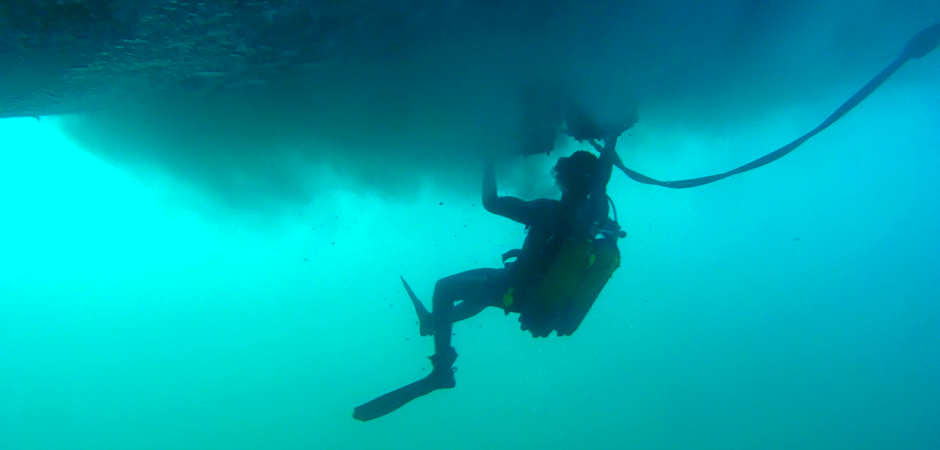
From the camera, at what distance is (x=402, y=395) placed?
417 cm

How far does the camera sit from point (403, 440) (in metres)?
37.5

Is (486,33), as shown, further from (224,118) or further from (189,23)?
(224,118)

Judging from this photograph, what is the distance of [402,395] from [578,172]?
2.87 m

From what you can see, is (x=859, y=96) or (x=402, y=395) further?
(x=402, y=395)

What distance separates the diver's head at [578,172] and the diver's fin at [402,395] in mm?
2261

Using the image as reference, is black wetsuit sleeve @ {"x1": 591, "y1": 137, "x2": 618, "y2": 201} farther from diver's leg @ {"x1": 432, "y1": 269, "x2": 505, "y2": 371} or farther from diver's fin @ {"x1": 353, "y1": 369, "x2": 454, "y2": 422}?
diver's fin @ {"x1": 353, "y1": 369, "x2": 454, "y2": 422}

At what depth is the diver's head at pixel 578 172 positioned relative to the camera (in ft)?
11.4

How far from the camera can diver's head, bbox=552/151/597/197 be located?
3.47 m

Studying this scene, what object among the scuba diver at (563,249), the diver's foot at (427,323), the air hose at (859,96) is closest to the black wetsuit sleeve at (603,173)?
the scuba diver at (563,249)

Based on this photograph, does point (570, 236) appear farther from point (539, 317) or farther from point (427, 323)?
point (427, 323)

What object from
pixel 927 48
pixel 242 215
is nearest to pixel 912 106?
pixel 927 48

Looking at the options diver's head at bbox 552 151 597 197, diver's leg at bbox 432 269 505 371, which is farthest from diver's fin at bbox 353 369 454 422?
diver's head at bbox 552 151 597 197

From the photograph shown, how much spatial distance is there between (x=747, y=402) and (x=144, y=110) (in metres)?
59.8

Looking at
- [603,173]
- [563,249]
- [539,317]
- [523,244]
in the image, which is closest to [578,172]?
[603,173]
